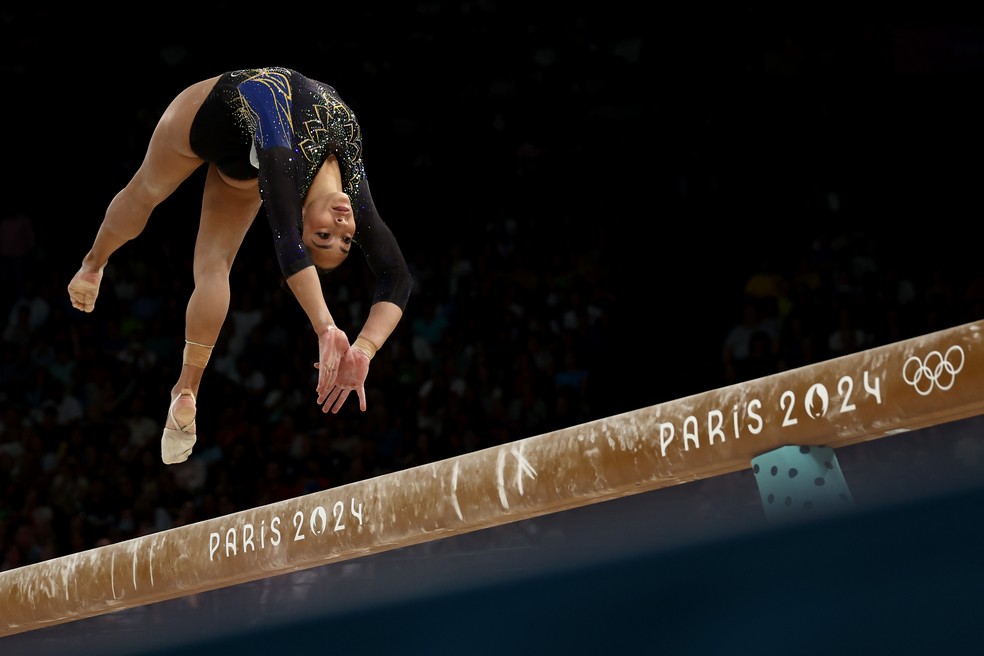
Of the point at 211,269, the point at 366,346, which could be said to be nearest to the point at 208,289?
the point at 211,269

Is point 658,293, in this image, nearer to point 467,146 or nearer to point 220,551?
point 467,146

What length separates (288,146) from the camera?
3.45 m

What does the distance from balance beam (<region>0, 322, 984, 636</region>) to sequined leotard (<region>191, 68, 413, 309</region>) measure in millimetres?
628

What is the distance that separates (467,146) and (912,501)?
319 inches

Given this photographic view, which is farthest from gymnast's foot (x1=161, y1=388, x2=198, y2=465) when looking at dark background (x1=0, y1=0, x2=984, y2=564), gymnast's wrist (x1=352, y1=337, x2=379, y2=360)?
dark background (x1=0, y1=0, x2=984, y2=564)

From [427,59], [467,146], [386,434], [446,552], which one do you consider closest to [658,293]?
[386,434]

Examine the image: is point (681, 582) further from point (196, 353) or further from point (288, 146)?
point (196, 353)

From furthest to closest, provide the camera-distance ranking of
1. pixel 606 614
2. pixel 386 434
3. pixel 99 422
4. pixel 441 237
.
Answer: pixel 441 237 < pixel 99 422 < pixel 386 434 < pixel 606 614

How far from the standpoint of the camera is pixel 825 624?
9.02 ft

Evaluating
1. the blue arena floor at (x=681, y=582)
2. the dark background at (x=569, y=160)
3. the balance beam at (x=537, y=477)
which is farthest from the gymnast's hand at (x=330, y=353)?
the dark background at (x=569, y=160)

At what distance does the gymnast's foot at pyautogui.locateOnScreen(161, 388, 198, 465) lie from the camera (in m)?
4.18

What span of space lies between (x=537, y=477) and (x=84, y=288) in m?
1.90

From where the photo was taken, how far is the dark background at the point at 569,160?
8062mm

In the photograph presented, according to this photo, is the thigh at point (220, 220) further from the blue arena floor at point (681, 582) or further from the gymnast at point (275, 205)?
the blue arena floor at point (681, 582)
